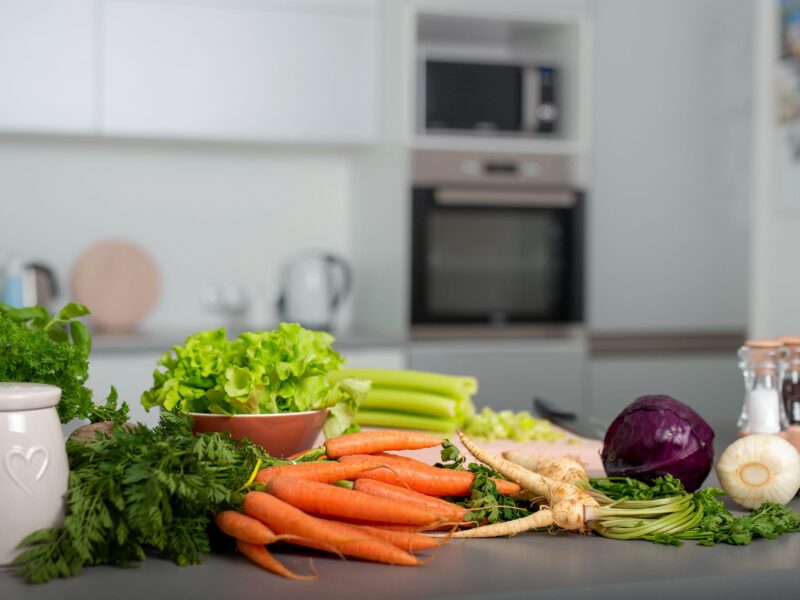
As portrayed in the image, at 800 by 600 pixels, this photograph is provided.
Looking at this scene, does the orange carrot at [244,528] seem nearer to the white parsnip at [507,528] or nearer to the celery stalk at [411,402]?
the white parsnip at [507,528]

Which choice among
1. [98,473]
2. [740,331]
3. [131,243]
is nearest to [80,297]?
[131,243]

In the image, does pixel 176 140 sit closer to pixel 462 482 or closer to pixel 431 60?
pixel 431 60

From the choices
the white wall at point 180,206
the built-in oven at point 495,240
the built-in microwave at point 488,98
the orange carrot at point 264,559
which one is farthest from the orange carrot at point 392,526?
the white wall at point 180,206

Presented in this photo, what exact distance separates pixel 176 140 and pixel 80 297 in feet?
2.24

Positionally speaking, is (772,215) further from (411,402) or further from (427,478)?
(427,478)

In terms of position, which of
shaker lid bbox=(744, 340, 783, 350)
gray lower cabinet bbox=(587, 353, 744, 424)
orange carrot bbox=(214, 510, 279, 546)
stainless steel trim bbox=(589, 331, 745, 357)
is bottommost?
gray lower cabinet bbox=(587, 353, 744, 424)

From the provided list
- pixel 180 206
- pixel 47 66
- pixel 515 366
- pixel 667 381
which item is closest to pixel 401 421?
pixel 515 366

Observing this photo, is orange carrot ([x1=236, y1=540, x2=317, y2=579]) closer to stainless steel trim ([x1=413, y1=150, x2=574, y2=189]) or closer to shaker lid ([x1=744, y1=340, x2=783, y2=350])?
shaker lid ([x1=744, y1=340, x2=783, y2=350])

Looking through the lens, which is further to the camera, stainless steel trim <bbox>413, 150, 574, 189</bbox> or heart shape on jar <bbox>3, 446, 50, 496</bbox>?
stainless steel trim <bbox>413, 150, 574, 189</bbox>

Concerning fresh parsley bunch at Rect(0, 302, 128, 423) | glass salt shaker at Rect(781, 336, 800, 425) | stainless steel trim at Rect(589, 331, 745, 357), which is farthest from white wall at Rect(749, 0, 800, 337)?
fresh parsley bunch at Rect(0, 302, 128, 423)

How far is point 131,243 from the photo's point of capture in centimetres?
387

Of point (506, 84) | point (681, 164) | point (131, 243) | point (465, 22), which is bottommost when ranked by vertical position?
point (131, 243)

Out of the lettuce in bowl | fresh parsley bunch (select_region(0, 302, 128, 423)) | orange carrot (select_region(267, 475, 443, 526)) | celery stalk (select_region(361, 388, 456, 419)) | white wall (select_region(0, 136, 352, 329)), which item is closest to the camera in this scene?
orange carrot (select_region(267, 475, 443, 526))

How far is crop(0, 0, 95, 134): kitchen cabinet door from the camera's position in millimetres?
3402
